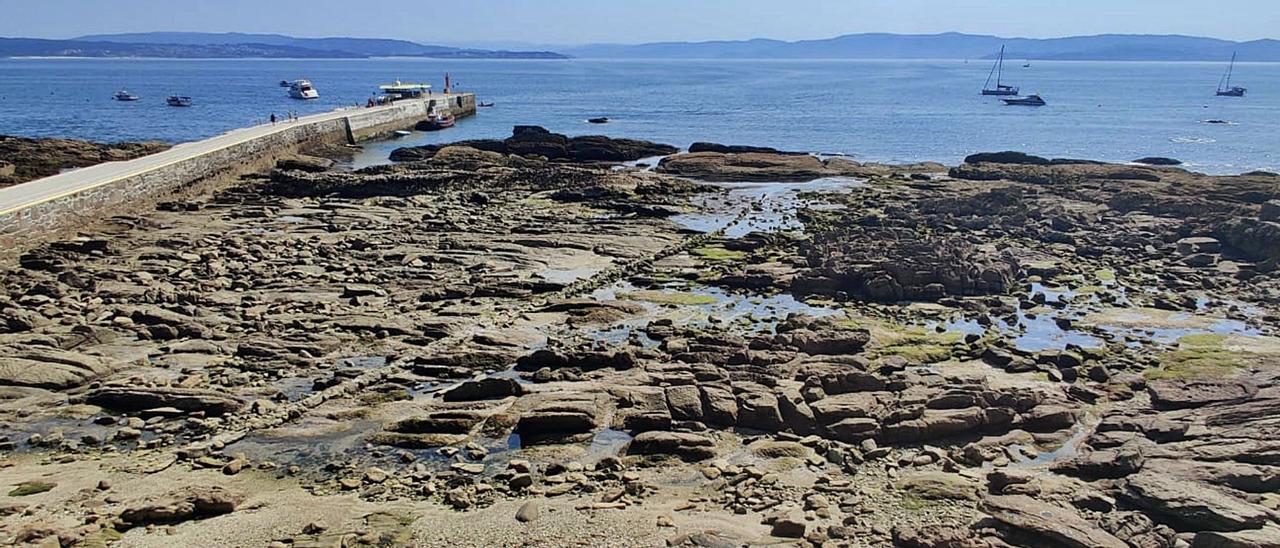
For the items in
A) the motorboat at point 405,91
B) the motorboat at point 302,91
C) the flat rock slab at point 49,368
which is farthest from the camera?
the motorboat at point 302,91

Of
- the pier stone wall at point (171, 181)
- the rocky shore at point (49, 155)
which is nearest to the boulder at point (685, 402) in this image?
the pier stone wall at point (171, 181)

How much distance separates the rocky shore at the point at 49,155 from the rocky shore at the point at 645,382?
13461mm

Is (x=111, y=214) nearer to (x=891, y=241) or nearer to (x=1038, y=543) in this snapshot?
(x=891, y=241)

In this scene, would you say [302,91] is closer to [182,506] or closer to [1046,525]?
[182,506]

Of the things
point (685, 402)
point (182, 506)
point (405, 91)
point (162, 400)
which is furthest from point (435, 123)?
point (182, 506)

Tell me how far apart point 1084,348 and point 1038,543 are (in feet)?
37.9

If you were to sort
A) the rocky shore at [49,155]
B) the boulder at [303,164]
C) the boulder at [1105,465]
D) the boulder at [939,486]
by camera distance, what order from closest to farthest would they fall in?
1. the boulder at [939,486]
2. the boulder at [1105,465]
3. the rocky shore at [49,155]
4. the boulder at [303,164]

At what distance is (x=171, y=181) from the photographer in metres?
47.2

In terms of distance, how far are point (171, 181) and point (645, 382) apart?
34.1m

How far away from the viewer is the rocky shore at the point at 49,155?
49.7 m

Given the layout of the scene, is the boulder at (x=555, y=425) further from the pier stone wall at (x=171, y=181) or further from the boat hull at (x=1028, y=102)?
the boat hull at (x=1028, y=102)

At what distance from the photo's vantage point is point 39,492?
639 inches

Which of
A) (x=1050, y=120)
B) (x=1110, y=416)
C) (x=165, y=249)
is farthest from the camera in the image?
(x=1050, y=120)

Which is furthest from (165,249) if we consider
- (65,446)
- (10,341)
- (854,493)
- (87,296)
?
(854,493)
